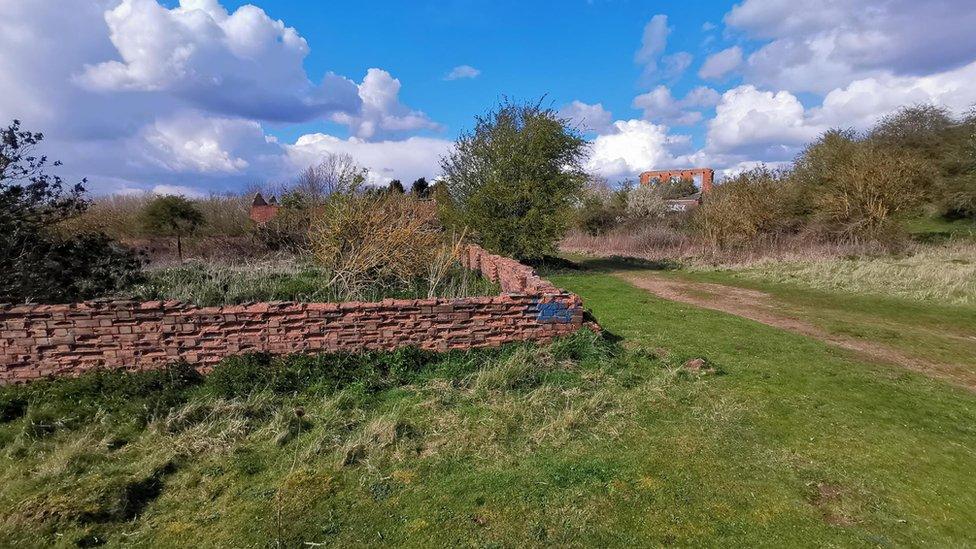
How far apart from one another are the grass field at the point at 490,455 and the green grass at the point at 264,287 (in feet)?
9.91

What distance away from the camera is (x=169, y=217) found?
17031 mm

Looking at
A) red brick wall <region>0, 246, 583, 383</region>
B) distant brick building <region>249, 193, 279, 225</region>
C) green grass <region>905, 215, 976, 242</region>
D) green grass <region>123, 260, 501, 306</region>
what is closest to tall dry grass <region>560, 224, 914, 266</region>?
green grass <region>905, 215, 976, 242</region>

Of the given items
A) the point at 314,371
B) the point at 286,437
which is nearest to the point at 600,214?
the point at 314,371

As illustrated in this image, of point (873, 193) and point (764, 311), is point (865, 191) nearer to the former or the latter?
point (873, 193)

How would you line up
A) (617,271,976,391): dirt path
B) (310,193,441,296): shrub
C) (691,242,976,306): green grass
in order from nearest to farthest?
(617,271,976,391): dirt path
(310,193,441,296): shrub
(691,242,976,306): green grass

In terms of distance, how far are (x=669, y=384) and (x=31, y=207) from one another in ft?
32.5

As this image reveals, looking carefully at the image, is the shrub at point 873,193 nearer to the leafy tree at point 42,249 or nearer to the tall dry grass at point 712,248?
the tall dry grass at point 712,248

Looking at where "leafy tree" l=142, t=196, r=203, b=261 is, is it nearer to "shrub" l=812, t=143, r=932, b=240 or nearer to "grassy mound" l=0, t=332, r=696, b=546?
"grassy mound" l=0, t=332, r=696, b=546

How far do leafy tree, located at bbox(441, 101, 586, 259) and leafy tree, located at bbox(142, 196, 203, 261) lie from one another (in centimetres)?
988

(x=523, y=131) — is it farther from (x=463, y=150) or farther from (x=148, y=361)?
(x=148, y=361)

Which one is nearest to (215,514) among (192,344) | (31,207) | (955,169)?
(192,344)

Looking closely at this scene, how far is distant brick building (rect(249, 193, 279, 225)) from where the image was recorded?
22377 mm

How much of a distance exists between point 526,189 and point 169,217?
508 inches

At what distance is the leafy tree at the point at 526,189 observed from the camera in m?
17.4
